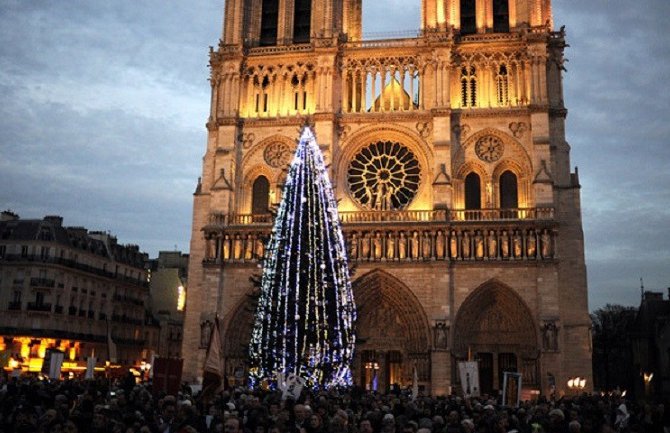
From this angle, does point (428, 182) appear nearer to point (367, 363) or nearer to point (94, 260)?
point (367, 363)

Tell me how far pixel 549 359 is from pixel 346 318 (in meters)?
10.6

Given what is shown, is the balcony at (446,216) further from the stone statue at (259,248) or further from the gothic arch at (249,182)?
the gothic arch at (249,182)

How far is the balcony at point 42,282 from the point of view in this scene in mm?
34531

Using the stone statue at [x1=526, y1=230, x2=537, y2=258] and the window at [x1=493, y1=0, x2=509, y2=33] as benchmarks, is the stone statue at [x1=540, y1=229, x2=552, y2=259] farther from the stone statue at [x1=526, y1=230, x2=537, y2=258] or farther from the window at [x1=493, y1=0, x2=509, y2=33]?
the window at [x1=493, y1=0, x2=509, y2=33]

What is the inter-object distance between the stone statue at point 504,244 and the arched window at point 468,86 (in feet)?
→ 20.3

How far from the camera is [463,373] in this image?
19.7 metres

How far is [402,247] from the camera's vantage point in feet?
97.3

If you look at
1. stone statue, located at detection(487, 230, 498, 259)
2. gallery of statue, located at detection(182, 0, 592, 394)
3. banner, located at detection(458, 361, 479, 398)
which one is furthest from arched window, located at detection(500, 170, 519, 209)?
banner, located at detection(458, 361, 479, 398)

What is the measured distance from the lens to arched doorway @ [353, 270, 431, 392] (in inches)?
1148

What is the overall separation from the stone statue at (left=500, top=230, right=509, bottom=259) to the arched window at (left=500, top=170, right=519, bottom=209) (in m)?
1.86

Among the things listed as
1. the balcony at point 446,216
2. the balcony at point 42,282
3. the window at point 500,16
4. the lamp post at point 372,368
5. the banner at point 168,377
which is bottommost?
the banner at point 168,377

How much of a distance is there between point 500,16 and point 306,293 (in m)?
18.7

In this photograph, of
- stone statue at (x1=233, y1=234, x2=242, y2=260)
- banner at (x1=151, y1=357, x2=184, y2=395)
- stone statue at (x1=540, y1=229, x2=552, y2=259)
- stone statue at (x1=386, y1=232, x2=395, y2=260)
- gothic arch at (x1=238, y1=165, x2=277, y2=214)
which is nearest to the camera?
banner at (x1=151, y1=357, x2=184, y2=395)

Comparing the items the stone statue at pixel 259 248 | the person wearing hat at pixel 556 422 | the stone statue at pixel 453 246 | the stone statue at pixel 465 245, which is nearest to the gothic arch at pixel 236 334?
the stone statue at pixel 259 248
